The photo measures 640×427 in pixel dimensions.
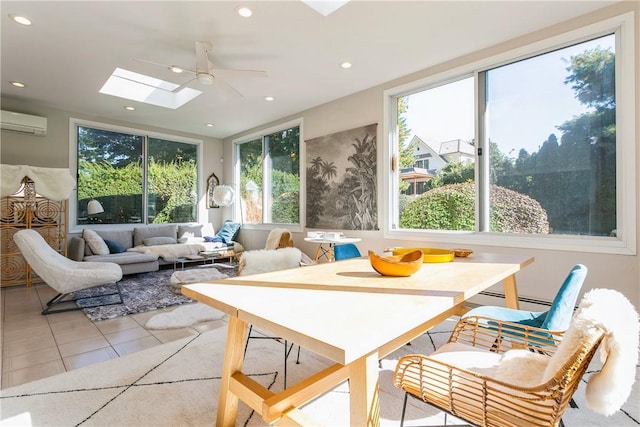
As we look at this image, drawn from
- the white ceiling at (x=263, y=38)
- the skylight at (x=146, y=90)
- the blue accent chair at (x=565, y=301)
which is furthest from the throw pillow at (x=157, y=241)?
the blue accent chair at (x=565, y=301)

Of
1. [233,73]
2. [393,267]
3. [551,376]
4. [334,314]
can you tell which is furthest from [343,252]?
[233,73]

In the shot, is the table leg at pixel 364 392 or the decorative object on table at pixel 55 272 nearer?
the table leg at pixel 364 392

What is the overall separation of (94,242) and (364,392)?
557 centimetres

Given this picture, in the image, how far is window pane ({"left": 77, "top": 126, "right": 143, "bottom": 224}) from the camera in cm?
551

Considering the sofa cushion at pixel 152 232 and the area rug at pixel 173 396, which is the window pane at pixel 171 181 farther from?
the area rug at pixel 173 396

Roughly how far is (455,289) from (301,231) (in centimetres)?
429

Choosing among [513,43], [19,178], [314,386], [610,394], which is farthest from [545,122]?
[19,178]

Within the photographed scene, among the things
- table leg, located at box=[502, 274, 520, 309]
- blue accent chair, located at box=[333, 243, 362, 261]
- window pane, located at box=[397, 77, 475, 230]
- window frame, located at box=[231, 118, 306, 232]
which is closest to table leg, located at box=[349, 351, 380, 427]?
blue accent chair, located at box=[333, 243, 362, 261]

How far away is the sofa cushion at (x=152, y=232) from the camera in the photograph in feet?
19.0

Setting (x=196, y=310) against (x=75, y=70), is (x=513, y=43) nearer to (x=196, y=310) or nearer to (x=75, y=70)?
(x=196, y=310)

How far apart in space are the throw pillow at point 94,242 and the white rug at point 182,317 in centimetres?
260

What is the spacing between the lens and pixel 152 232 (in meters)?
5.96

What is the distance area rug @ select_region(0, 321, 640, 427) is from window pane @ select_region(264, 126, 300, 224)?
3.60 meters

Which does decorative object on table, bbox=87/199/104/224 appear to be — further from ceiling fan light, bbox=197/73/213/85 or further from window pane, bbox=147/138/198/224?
ceiling fan light, bbox=197/73/213/85
